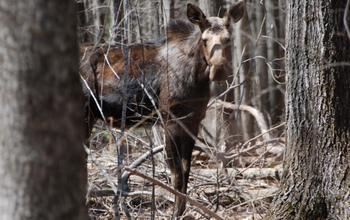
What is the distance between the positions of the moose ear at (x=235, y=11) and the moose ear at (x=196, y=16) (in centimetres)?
32

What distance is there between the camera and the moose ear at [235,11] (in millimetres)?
7399

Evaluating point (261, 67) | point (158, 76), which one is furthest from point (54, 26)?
point (261, 67)

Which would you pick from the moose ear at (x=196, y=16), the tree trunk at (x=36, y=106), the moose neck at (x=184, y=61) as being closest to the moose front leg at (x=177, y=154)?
the moose neck at (x=184, y=61)

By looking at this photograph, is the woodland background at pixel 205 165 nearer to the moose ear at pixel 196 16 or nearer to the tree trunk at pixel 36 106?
the moose ear at pixel 196 16

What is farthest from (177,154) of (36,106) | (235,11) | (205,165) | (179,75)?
(36,106)

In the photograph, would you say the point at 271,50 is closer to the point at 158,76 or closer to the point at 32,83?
the point at 158,76

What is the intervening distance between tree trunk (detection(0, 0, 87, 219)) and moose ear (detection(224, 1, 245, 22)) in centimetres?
503

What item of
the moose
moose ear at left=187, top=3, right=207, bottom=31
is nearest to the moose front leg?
the moose

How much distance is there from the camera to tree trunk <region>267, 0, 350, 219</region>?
4.59m

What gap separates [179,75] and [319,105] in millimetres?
3340

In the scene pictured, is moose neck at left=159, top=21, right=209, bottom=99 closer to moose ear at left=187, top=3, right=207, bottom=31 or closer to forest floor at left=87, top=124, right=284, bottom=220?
moose ear at left=187, top=3, right=207, bottom=31

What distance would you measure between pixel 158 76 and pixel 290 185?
3.61 meters

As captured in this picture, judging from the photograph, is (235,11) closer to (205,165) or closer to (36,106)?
(205,165)

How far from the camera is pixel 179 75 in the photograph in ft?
25.4
